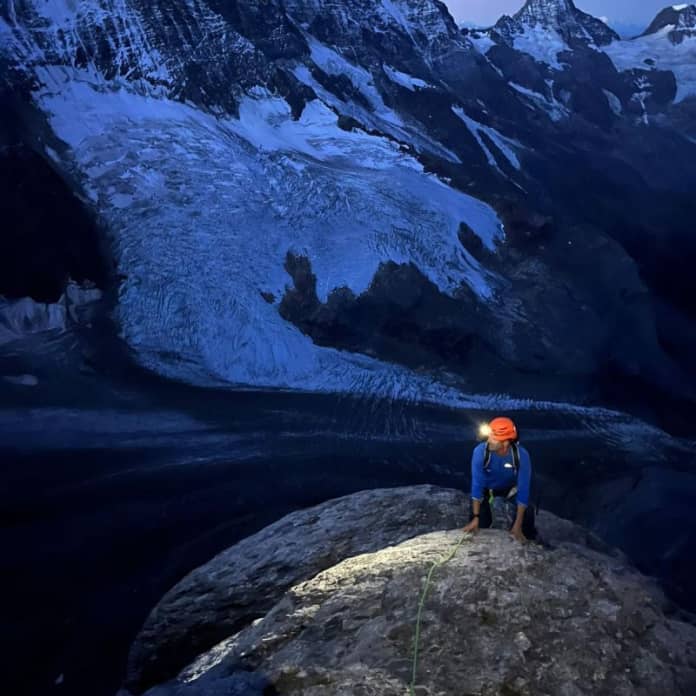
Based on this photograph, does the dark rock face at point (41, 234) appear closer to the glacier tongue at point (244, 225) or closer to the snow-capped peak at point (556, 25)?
the glacier tongue at point (244, 225)

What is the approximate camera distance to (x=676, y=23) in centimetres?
15625

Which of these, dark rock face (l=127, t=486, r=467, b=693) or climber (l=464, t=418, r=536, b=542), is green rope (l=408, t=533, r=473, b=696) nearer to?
climber (l=464, t=418, r=536, b=542)

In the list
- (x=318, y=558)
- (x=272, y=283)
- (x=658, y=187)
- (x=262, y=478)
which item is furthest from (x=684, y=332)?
(x=658, y=187)

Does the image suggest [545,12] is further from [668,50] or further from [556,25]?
[668,50]

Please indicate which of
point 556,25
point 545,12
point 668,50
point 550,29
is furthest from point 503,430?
point 668,50

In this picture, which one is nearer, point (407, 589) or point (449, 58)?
point (407, 589)

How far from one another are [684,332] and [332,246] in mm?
23024

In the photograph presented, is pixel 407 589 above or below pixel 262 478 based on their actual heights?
above

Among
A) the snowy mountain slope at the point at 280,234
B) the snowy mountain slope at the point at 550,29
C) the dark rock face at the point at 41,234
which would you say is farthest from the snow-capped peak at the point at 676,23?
the dark rock face at the point at 41,234

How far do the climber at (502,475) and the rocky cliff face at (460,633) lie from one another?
35cm

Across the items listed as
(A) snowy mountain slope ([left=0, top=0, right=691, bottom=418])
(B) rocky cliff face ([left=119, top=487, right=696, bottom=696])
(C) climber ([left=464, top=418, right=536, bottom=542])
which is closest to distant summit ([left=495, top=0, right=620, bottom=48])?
(A) snowy mountain slope ([left=0, top=0, right=691, bottom=418])

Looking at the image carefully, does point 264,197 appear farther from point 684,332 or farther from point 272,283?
point 684,332

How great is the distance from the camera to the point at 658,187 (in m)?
81.2

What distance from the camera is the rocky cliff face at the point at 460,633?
6.46 meters
